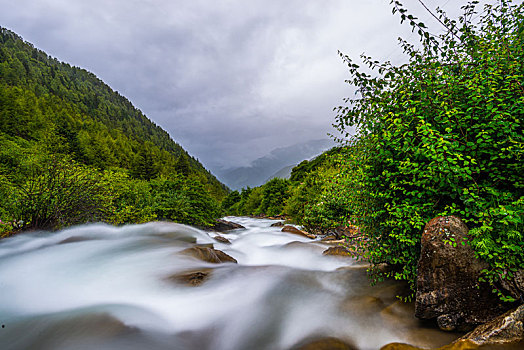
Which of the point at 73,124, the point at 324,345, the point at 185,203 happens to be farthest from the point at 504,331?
the point at 73,124

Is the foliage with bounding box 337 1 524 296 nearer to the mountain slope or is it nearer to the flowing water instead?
the flowing water

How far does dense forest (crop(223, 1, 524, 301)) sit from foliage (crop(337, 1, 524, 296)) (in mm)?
16

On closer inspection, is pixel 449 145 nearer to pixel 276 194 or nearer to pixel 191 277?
pixel 191 277

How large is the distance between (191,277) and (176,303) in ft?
3.18

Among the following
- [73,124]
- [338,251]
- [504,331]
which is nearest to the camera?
[504,331]

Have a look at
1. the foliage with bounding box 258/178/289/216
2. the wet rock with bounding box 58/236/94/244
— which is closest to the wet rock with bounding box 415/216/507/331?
the wet rock with bounding box 58/236/94/244

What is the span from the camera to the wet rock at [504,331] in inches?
110

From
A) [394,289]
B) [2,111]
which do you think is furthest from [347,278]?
[2,111]

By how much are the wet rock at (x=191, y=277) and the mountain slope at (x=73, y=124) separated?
12.6m

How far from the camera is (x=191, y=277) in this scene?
6.33 meters

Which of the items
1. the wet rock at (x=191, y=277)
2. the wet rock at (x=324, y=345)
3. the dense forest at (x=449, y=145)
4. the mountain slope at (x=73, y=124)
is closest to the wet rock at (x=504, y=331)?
the dense forest at (x=449, y=145)

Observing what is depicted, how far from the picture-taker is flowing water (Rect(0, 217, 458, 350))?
394 centimetres

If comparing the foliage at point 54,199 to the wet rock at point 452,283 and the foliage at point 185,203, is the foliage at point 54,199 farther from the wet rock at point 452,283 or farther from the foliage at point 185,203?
the wet rock at point 452,283

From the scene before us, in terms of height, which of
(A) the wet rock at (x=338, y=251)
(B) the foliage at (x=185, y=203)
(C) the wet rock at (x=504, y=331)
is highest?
(B) the foliage at (x=185, y=203)
